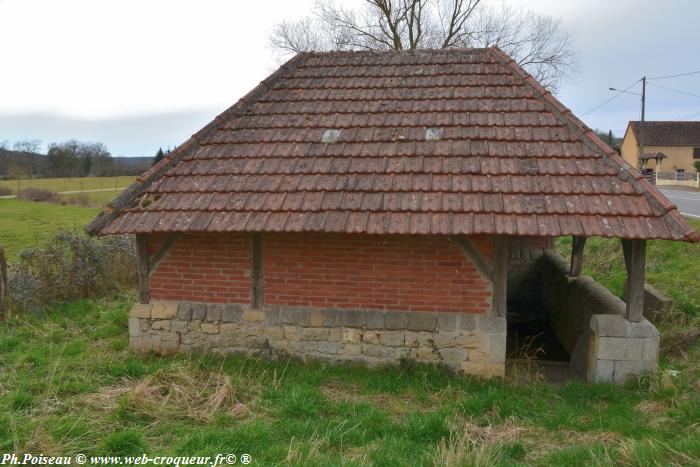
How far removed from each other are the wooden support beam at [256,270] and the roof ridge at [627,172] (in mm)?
4185

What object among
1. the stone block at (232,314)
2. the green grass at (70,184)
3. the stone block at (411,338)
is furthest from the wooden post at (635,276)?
the green grass at (70,184)

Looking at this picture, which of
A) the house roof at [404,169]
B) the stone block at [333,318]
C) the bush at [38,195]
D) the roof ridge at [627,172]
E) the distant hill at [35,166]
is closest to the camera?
the roof ridge at [627,172]

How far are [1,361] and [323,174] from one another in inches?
186

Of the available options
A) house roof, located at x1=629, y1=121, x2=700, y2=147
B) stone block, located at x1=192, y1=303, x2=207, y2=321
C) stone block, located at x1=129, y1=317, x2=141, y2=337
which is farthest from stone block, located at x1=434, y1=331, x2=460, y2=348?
house roof, located at x1=629, y1=121, x2=700, y2=147

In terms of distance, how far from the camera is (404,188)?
18.2 feet

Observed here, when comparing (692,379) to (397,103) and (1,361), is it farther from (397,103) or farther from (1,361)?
(1,361)

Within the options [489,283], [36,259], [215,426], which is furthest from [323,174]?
[36,259]

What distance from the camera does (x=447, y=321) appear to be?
18.3 ft

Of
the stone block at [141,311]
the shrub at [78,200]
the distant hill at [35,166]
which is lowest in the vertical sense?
the stone block at [141,311]

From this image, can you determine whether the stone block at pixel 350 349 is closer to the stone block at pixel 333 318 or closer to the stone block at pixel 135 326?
the stone block at pixel 333 318

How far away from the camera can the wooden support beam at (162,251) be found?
6023 mm

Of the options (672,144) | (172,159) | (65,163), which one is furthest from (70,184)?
(672,144)

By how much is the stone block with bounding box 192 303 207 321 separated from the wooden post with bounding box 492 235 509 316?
3533mm

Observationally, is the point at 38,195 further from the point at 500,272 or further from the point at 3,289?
the point at 500,272
